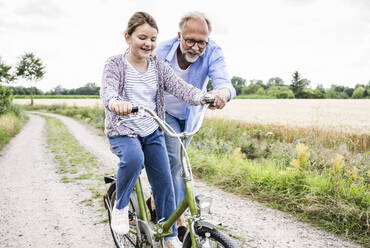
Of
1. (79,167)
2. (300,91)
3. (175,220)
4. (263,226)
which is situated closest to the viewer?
(175,220)

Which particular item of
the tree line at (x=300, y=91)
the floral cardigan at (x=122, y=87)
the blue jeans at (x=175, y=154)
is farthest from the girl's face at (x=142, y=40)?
the tree line at (x=300, y=91)

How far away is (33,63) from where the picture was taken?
40.2 meters

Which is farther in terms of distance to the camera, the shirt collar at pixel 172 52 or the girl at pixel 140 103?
the shirt collar at pixel 172 52

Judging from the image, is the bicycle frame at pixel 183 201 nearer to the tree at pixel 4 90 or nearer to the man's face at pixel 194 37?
the man's face at pixel 194 37

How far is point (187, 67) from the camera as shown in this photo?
290cm

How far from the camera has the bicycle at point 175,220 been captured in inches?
72.4

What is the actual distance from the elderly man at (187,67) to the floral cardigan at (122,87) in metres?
0.34

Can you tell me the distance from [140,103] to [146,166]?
538 millimetres

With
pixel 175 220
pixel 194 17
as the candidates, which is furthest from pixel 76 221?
pixel 194 17

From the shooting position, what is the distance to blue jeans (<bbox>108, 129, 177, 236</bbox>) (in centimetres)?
219

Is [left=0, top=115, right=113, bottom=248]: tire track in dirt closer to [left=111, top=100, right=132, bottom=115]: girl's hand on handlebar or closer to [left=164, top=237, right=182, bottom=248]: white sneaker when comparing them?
[left=164, top=237, right=182, bottom=248]: white sneaker

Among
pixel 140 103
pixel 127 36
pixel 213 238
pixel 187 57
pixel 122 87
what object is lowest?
pixel 213 238

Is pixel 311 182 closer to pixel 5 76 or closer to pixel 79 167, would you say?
pixel 79 167

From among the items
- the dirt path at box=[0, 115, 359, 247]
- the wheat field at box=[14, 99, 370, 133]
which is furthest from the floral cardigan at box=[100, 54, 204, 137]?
the wheat field at box=[14, 99, 370, 133]
